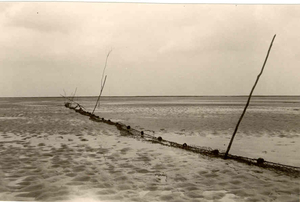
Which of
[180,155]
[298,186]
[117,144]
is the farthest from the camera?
[117,144]

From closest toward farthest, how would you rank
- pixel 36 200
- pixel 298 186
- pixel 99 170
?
pixel 36 200, pixel 298 186, pixel 99 170

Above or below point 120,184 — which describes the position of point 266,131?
above

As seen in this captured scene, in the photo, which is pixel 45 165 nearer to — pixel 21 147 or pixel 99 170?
pixel 99 170

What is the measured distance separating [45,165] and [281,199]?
5477 mm

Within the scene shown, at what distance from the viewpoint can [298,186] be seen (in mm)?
5867

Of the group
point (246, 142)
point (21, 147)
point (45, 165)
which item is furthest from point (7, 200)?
point (246, 142)

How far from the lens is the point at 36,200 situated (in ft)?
17.4

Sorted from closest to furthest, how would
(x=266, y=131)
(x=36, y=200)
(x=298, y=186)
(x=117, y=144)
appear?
(x=36, y=200)
(x=298, y=186)
(x=117, y=144)
(x=266, y=131)

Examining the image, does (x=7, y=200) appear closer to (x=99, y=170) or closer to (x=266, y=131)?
(x=99, y=170)

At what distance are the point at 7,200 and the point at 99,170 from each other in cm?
220

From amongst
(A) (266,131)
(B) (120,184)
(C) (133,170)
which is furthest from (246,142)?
(B) (120,184)

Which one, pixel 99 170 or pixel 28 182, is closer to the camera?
pixel 28 182

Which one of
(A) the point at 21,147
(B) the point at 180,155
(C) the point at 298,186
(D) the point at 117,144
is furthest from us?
(D) the point at 117,144

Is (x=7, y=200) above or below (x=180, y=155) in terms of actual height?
below
